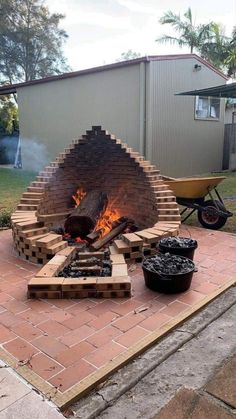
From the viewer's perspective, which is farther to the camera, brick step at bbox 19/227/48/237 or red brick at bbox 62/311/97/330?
brick step at bbox 19/227/48/237

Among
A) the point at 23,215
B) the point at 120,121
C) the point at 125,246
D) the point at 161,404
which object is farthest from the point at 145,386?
the point at 120,121

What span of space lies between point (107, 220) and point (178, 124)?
697 cm

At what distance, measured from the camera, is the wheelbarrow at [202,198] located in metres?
4.96

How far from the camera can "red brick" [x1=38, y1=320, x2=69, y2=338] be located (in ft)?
7.82

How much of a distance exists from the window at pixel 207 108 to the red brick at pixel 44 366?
10822 mm

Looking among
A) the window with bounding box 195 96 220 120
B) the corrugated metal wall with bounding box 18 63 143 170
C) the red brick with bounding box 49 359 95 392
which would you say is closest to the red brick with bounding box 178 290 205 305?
the red brick with bounding box 49 359 95 392

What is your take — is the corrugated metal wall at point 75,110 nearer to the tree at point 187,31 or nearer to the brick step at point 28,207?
the brick step at point 28,207

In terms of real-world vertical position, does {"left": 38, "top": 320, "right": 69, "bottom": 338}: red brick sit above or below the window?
below

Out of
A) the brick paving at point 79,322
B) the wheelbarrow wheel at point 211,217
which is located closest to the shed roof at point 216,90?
the wheelbarrow wheel at point 211,217

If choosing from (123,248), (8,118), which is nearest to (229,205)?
(123,248)

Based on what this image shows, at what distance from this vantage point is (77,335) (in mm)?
2357

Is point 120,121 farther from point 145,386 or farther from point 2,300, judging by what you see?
point 145,386

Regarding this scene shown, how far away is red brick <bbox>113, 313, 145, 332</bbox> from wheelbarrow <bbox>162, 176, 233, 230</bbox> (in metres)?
2.70

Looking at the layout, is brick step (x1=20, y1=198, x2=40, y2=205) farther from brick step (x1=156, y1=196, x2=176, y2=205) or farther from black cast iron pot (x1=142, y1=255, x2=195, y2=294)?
black cast iron pot (x1=142, y1=255, x2=195, y2=294)
